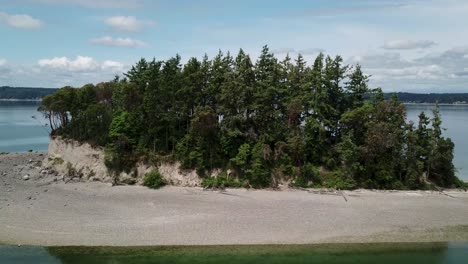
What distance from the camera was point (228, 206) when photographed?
1243 inches

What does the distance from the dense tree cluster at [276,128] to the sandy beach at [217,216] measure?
8.33 feet

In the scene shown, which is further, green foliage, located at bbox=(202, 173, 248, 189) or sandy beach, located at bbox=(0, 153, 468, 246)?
green foliage, located at bbox=(202, 173, 248, 189)

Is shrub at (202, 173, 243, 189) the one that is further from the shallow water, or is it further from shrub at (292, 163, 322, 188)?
the shallow water

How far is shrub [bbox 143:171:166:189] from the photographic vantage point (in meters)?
36.4

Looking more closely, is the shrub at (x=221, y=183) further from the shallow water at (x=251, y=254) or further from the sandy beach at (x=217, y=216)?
the shallow water at (x=251, y=254)

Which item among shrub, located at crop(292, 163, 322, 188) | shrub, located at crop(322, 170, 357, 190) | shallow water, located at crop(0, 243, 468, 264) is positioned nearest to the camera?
shallow water, located at crop(0, 243, 468, 264)

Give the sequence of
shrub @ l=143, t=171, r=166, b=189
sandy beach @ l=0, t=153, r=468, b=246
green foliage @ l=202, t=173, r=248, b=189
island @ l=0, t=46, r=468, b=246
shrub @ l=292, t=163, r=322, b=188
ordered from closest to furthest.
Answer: sandy beach @ l=0, t=153, r=468, b=246, island @ l=0, t=46, r=468, b=246, green foliage @ l=202, t=173, r=248, b=189, shrub @ l=143, t=171, r=166, b=189, shrub @ l=292, t=163, r=322, b=188

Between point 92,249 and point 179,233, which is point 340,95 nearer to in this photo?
point 179,233

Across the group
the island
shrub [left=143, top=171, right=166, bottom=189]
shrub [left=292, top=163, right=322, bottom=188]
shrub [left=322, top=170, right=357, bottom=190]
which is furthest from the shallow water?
shrub [left=143, top=171, right=166, bottom=189]

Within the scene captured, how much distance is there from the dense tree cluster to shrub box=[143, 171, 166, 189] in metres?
2.27

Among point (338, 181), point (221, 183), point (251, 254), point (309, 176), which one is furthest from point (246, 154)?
point (251, 254)

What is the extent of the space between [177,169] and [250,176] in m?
6.39

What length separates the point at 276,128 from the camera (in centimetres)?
3841

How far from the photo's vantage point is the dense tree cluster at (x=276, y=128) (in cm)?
3688
